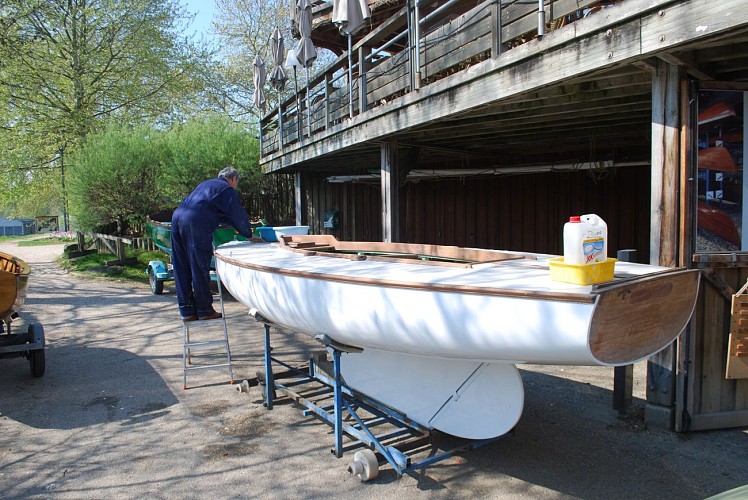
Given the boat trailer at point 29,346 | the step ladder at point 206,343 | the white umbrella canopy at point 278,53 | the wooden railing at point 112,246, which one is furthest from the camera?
the wooden railing at point 112,246

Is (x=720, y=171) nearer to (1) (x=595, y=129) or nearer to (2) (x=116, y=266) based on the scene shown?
(1) (x=595, y=129)

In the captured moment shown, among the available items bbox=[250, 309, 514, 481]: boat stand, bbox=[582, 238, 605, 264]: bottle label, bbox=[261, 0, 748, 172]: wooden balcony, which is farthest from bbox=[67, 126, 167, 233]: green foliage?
bbox=[582, 238, 605, 264]: bottle label

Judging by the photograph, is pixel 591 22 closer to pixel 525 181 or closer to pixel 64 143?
pixel 525 181

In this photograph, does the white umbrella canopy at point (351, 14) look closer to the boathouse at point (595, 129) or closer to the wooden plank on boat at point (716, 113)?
the boathouse at point (595, 129)

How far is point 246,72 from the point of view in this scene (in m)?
27.2

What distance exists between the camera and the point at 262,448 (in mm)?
4164

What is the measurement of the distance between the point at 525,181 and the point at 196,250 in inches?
254

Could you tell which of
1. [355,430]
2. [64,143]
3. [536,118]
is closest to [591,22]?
[536,118]

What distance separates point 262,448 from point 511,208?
7.27 metres

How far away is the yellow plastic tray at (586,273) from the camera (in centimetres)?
284

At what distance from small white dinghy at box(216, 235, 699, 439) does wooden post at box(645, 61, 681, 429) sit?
49 centimetres

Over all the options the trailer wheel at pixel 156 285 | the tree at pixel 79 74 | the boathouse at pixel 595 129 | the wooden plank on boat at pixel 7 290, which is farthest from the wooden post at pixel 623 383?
the tree at pixel 79 74

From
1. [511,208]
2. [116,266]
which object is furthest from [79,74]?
[511,208]

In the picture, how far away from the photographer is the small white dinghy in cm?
283
